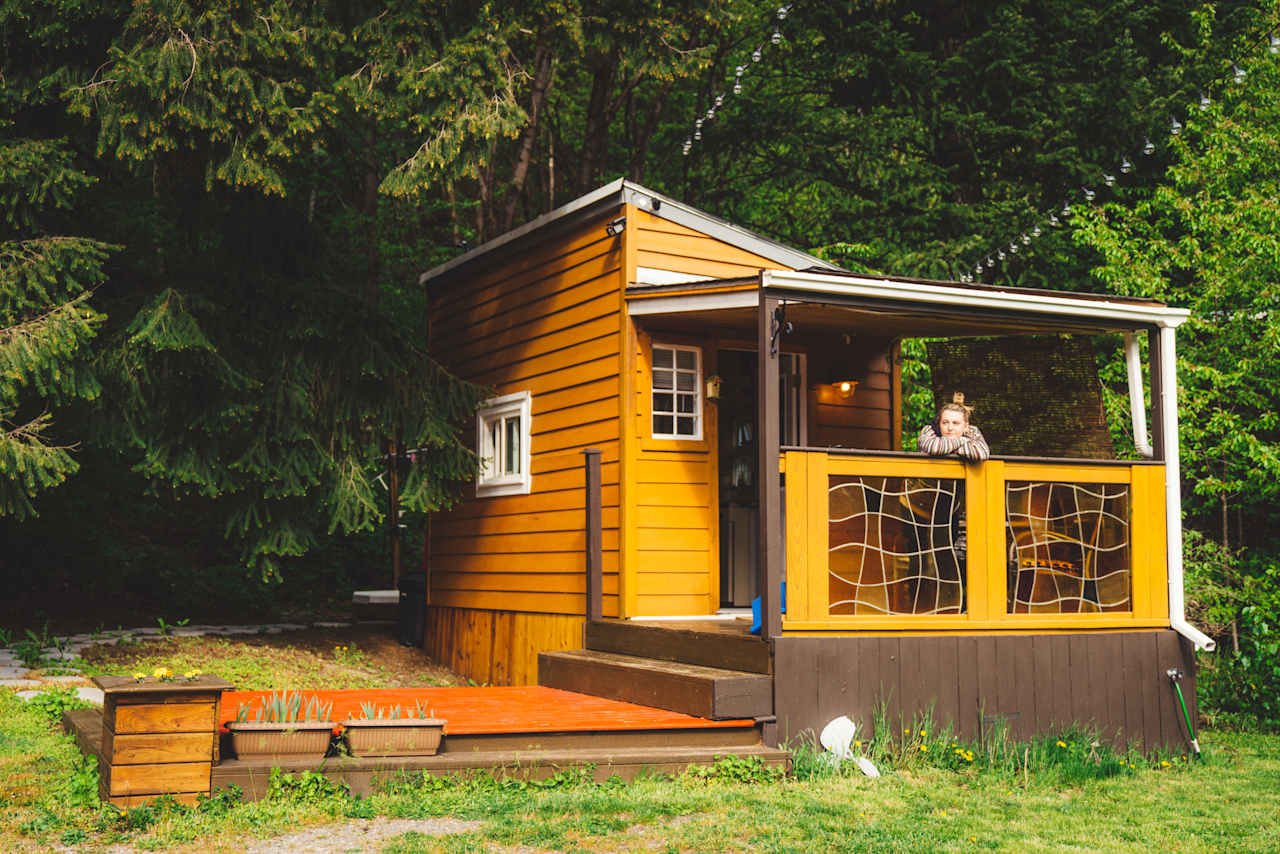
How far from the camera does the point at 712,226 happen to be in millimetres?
8797

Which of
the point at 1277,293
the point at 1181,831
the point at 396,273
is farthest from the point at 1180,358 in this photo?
the point at 396,273

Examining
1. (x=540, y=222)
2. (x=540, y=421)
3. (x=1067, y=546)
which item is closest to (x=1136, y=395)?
(x=1067, y=546)

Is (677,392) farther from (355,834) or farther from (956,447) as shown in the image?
(355,834)

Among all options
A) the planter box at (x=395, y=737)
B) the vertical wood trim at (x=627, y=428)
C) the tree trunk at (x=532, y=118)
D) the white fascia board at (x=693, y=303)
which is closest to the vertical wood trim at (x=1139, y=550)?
the white fascia board at (x=693, y=303)

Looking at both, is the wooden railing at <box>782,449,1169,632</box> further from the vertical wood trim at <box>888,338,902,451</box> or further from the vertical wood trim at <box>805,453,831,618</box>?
the vertical wood trim at <box>888,338,902,451</box>

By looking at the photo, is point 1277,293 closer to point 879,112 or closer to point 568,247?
point 568,247

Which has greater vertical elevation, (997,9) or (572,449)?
(997,9)

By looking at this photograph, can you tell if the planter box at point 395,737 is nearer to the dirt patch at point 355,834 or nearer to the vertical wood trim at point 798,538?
the dirt patch at point 355,834

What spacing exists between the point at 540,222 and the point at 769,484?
13.0 ft

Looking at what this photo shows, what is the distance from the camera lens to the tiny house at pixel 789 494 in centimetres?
655

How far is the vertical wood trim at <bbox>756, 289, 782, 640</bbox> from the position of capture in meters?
6.29

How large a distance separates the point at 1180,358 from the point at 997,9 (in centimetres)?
753

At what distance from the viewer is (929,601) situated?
6.74 meters

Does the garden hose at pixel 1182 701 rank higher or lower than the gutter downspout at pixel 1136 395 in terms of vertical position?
lower
